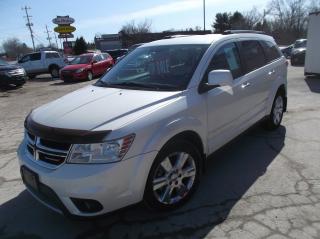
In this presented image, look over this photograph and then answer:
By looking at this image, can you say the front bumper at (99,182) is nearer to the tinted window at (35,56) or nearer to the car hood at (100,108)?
the car hood at (100,108)

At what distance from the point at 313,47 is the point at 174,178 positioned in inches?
486

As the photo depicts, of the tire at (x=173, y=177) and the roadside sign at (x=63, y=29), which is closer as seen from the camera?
the tire at (x=173, y=177)

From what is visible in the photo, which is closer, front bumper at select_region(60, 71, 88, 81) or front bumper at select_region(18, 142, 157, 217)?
front bumper at select_region(18, 142, 157, 217)

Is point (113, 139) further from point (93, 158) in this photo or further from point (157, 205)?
point (157, 205)

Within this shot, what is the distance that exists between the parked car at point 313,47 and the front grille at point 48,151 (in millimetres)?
12801

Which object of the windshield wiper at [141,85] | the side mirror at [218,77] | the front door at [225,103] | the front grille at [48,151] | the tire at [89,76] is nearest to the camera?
the front grille at [48,151]

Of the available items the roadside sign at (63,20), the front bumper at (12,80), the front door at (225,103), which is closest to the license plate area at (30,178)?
the front door at (225,103)

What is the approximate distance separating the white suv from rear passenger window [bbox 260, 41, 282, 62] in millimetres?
790

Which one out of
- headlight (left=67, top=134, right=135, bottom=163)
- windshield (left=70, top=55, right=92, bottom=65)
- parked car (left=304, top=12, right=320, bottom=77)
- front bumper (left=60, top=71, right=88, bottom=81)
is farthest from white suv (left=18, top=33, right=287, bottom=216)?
windshield (left=70, top=55, right=92, bottom=65)

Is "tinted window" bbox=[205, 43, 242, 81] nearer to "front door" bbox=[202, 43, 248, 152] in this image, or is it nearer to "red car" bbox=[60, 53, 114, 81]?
"front door" bbox=[202, 43, 248, 152]

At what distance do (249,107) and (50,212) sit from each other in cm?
297

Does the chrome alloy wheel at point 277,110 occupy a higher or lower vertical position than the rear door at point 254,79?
lower

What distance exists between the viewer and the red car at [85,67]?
1927cm

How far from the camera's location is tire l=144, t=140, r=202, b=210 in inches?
128
